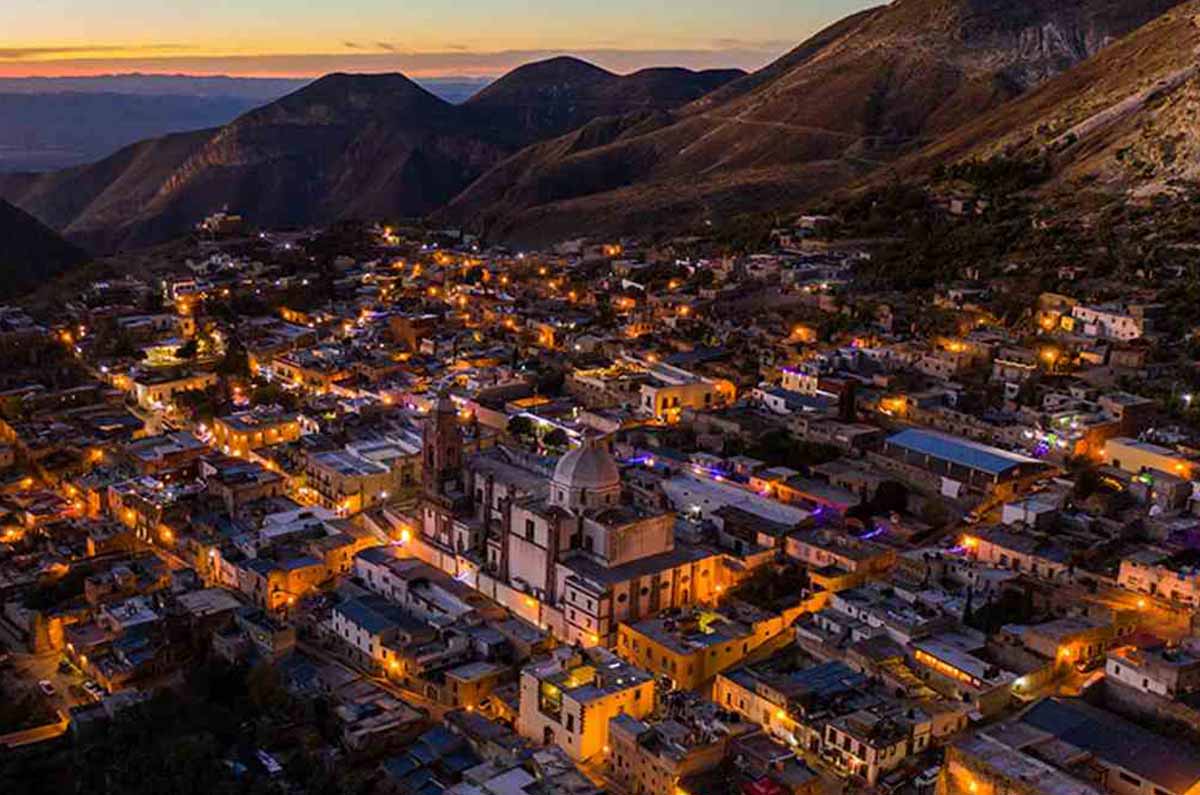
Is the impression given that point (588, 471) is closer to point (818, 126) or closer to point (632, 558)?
point (632, 558)

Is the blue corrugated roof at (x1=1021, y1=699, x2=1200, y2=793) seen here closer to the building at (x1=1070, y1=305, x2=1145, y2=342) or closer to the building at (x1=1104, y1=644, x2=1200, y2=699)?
Answer: the building at (x1=1104, y1=644, x2=1200, y2=699)

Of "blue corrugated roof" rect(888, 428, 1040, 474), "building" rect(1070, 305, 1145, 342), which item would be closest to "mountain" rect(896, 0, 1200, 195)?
"building" rect(1070, 305, 1145, 342)

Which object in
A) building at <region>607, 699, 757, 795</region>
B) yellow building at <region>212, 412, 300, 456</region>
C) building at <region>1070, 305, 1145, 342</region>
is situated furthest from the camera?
building at <region>1070, 305, 1145, 342</region>

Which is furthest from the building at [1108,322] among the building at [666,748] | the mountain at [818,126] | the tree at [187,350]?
the mountain at [818,126]

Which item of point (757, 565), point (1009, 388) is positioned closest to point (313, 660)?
point (757, 565)

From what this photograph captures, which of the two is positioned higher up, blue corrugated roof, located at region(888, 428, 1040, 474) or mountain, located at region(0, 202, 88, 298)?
blue corrugated roof, located at region(888, 428, 1040, 474)

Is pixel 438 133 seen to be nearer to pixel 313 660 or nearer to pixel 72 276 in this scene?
pixel 72 276

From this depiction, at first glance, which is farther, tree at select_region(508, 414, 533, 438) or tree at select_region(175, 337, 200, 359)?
tree at select_region(175, 337, 200, 359)

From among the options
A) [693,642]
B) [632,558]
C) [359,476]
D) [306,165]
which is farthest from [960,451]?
[306,165]
